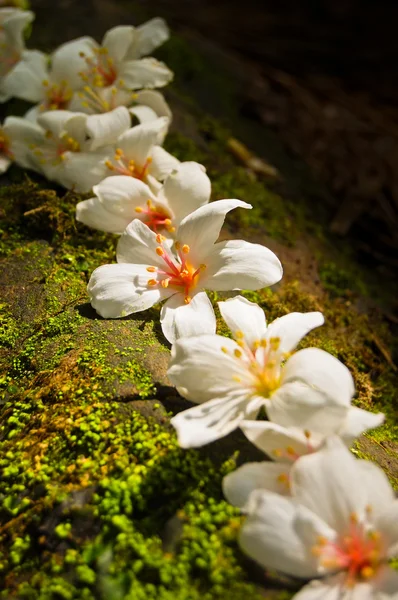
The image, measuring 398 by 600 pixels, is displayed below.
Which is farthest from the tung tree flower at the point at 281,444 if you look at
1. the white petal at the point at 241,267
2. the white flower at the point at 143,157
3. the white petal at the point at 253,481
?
the white flower at the point at 143,157

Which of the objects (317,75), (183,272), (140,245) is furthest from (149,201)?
(317,75)

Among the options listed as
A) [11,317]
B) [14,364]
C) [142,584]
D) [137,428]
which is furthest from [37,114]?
[142,584]

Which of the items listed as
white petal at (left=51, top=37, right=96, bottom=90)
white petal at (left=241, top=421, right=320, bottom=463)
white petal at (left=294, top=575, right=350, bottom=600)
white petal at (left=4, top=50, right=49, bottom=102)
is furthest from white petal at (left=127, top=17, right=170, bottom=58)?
white petal at (left=294, top=575, right=350, bottom=600)

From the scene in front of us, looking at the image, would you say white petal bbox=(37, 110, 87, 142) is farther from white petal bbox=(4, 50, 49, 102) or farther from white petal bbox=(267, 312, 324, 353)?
white petal bbox=(267, 312, 324, 353)

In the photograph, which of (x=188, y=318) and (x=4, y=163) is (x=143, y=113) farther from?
(x=188, y=318)

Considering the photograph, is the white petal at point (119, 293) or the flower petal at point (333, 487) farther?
the white petal at point (119, 293)

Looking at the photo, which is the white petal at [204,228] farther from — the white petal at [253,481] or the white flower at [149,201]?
the white petal at [253,481]
